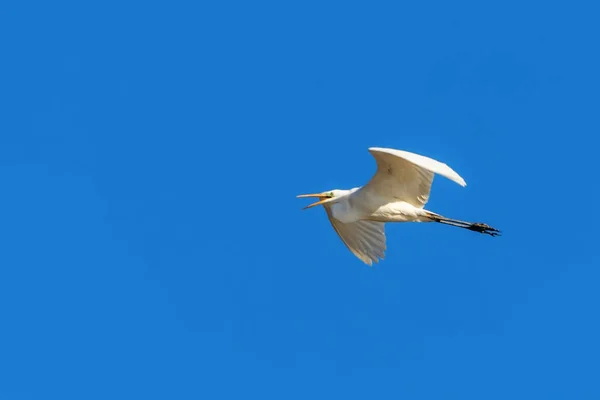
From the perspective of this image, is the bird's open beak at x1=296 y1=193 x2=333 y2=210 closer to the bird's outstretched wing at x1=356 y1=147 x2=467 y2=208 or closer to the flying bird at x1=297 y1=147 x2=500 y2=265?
the flying bird at x1=297 y1=147 x2=500 y2=265

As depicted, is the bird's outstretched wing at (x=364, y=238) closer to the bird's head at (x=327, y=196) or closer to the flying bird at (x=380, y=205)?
the flying bird at (x=380, y=205)

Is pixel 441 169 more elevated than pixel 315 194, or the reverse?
pixel 315 194

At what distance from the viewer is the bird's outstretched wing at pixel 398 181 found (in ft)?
43.9

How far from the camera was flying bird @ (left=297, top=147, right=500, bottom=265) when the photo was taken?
13733mm

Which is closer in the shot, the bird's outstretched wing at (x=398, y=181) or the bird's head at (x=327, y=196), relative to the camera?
the bird's outstretched wing at (x=398, y=181)

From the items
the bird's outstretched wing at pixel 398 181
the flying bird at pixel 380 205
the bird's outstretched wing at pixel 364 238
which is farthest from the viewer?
the bird's outstretched wing at pixel 364 238

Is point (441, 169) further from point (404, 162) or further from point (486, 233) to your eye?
point (486, 233)

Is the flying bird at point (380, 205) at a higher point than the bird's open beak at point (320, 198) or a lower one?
lower

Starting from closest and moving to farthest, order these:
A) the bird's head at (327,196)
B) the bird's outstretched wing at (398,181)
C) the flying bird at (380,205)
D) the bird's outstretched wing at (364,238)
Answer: the bird's outstretched wing at (398,181), the flying bird at (380,205), the bird's head at (327,196), the bird's outstretched wing at (364,238)

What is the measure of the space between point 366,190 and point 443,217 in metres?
1.15

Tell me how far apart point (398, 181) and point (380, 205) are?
1.38 feet

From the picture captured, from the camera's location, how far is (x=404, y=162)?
43.9ft

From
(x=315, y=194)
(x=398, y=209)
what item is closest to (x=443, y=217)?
(x=398, y=209)

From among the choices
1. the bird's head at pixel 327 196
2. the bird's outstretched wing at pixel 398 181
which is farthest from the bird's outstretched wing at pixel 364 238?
the bird's outstretched wing at pixel 398 181
